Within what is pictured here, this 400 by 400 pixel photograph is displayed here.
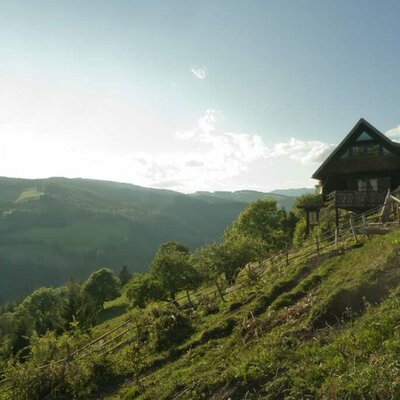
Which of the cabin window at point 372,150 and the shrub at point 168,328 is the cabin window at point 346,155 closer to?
the cabin window at point 372,150

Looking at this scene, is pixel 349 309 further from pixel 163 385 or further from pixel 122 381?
pixel 122 381

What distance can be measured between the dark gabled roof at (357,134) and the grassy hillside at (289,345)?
642 inches

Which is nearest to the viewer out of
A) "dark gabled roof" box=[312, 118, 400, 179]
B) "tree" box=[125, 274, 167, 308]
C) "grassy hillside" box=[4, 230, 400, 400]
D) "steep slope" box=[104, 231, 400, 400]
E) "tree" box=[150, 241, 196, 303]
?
"steep slope" box=[104, 231, 400, 400]

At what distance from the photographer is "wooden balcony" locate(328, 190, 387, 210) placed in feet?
111

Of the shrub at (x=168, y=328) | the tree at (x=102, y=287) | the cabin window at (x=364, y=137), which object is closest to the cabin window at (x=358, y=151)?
the cabin window at (x=364, y=137)

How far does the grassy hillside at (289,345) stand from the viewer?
33.2ft

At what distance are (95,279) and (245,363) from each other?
269 ft

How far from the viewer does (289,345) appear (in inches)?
514

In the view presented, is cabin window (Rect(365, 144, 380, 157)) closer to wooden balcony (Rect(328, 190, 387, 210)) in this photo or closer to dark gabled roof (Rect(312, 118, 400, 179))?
dark gabled roof (Rect(312, 118, 400, 179))

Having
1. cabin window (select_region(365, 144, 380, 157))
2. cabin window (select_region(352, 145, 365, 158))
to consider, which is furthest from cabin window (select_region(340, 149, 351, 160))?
cabin window (select_region(365, 144, 380, 157))

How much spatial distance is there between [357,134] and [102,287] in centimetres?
6758

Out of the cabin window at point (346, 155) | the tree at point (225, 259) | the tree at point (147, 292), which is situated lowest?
the tree at point (147, 292)

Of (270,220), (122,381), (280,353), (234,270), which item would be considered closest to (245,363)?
(280,353)

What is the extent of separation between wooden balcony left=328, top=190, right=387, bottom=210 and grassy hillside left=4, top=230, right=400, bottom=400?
37.4 feet
